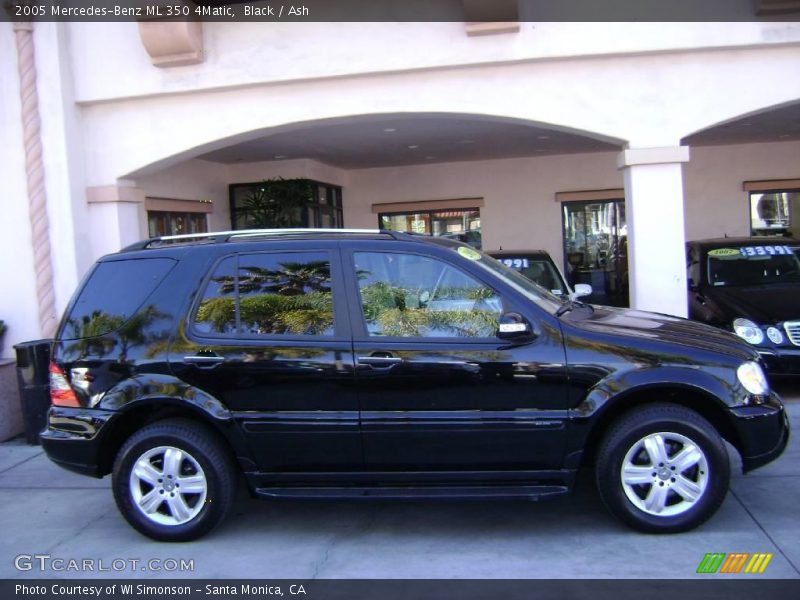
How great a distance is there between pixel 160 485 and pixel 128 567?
496 millimetres

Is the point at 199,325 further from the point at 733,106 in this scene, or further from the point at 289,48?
the point at 733,106

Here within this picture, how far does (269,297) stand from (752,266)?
6502 millimetres

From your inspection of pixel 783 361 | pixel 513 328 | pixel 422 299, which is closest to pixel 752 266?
pixel 783 361

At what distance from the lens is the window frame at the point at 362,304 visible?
4.46 metres

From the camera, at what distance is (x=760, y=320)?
7270mm

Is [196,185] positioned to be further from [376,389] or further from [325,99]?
[376,389]

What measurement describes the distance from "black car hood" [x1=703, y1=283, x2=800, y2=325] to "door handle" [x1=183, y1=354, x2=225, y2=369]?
5341 mm

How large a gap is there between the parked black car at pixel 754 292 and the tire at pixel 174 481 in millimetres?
5244

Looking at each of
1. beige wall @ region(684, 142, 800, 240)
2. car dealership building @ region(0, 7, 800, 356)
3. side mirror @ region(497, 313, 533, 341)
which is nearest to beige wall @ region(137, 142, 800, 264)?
beige wall @ region(684, 142, 800, 240)

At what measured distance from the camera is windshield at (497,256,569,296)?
911cm

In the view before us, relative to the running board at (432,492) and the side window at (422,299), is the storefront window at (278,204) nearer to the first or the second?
the side window at (422,299)

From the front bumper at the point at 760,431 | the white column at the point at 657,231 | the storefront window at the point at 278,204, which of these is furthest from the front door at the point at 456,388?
the storefront window at the point at 278,204

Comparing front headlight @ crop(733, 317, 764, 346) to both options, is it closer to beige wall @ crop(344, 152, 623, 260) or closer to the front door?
the front door

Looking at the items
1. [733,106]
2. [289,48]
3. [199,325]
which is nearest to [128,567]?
[199,325]
